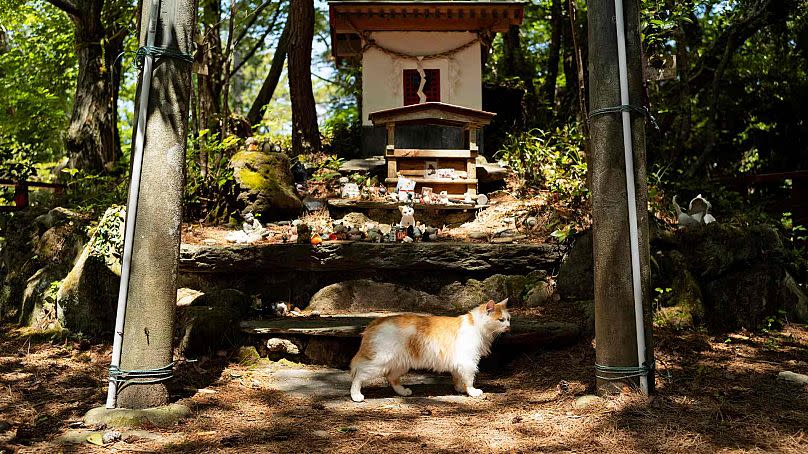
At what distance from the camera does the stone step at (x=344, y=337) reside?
16.6 ft

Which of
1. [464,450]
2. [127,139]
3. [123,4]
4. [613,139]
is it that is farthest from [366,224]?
[127,139]

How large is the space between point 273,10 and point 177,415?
14.7 meters

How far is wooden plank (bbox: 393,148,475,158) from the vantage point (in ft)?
29.6

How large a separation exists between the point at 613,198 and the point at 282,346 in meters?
2.92

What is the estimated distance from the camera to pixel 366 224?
8125 millimetres

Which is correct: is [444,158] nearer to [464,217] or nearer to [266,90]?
[464,217]

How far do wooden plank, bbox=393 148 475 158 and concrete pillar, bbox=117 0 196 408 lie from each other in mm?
5177

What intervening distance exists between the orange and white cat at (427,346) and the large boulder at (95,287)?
3.12 metres

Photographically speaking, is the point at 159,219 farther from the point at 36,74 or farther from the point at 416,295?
the point at 36,74

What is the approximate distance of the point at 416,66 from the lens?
1148 cm

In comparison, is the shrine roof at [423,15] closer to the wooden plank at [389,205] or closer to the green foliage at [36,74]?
the wooden plank at [389,205]

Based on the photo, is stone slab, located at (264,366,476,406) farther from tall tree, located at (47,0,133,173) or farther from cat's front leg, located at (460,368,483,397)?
tall tree, located at (47,0,133,173)

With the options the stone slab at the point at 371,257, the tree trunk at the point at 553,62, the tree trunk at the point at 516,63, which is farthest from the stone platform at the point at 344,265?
the tree trunk at the point at 553,62

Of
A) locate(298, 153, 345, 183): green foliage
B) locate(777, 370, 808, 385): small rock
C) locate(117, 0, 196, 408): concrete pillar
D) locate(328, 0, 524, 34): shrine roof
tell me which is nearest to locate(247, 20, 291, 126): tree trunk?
Result: locate(328, 0, 524, 34): shrine roof
